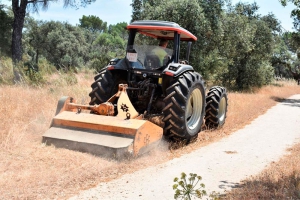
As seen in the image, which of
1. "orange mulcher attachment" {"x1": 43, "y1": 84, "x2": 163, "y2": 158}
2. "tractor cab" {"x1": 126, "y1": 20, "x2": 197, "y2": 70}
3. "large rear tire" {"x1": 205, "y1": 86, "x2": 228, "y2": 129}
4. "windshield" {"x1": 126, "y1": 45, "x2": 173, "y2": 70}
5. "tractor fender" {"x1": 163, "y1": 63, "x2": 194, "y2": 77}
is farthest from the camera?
"large rear tire" {"x1": 205, "y1": 86, "x2": 228, "y2": 129}

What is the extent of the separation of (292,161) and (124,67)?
352 cm

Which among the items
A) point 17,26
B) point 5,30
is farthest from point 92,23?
point 17,26

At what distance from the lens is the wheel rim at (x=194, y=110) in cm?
686

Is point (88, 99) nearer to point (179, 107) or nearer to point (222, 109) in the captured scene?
point (222, 109)

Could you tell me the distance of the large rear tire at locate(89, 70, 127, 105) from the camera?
6809mm

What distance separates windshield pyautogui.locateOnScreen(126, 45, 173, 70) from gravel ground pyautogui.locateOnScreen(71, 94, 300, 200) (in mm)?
1935

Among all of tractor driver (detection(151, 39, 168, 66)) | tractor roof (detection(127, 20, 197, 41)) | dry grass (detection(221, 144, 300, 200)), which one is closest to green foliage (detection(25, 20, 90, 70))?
tractor roof (detection(127, 20, 197, 41))

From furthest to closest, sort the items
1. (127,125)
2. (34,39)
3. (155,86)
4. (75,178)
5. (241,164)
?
(34,39) < (155,86) < (241,164) < (127,125) < (75,178)

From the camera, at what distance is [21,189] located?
3.87m

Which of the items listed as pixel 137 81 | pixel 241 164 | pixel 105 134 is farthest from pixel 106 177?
pixel 137 81

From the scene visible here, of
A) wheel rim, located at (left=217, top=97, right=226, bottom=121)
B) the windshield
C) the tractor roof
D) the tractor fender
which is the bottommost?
wheel rim, located at (left=217, top=97, right=226, bottom=121)

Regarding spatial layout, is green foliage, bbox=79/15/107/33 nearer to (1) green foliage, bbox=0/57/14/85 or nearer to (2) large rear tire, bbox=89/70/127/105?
(1) green foliage, bbox=0/57/14/85

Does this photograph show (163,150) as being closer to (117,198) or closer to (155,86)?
(155,86)

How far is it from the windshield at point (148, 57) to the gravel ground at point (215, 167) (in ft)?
6.35
